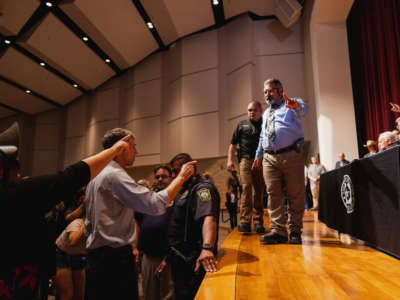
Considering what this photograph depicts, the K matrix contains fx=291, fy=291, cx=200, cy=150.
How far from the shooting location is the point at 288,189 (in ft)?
7.80

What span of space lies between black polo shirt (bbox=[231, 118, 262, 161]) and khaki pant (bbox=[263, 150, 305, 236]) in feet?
2.32

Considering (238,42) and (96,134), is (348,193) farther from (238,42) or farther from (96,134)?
(96,134)

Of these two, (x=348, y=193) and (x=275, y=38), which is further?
(x=275, y=38)

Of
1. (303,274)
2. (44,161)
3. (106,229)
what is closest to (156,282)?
(106,229)

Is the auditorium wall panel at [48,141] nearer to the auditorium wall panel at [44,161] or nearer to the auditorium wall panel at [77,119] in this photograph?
the auditorium wall panel at [44,161]

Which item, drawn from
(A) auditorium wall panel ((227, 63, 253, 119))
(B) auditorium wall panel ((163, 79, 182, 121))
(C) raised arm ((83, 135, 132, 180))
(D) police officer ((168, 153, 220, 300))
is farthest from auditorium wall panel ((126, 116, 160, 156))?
(C) raised arm ((83, 135, 132, 180))

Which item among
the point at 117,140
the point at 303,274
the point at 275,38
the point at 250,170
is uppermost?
the point at 275,38

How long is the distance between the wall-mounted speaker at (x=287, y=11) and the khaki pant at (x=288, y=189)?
19.5ft

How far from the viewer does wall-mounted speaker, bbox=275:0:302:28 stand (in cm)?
700

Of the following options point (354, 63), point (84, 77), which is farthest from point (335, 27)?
point (84, 77)

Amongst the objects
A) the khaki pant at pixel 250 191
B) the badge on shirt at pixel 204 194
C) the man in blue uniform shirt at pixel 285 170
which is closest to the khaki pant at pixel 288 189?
the man in blue uniform shirt at pixel 285 170

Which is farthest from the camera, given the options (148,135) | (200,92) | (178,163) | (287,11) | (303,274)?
(148,135)

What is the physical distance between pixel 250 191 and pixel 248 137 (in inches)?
22.7

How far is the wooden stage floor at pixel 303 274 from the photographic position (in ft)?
3.95
